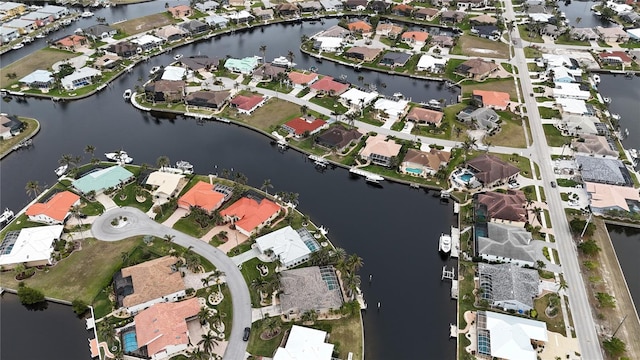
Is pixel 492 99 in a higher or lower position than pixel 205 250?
higher

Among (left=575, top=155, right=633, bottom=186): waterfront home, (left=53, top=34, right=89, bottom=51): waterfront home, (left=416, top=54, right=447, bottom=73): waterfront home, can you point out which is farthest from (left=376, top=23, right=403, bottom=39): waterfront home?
(left=53, top=34, right=89, bottom=51): waterfront home

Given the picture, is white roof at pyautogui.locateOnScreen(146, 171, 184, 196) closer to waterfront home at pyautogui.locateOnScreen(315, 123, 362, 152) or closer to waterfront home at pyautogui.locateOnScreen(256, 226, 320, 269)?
waterfront home at pyautogui.locateOnScreen(256, 226, 320, 269)

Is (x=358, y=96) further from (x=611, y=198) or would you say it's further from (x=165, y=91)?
(x=611, y=198)

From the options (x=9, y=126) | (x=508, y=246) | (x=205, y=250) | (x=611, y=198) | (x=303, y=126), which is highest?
(x=303, y=126)

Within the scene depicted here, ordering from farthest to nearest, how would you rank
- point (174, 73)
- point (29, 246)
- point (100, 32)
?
1. point (100, 32)
2. point (174, 73)
3. point (29, 246)

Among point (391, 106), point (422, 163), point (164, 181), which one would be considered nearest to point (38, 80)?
point (164, 181)

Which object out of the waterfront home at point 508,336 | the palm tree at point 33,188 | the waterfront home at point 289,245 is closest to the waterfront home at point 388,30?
the waterfront home at point 289,245
